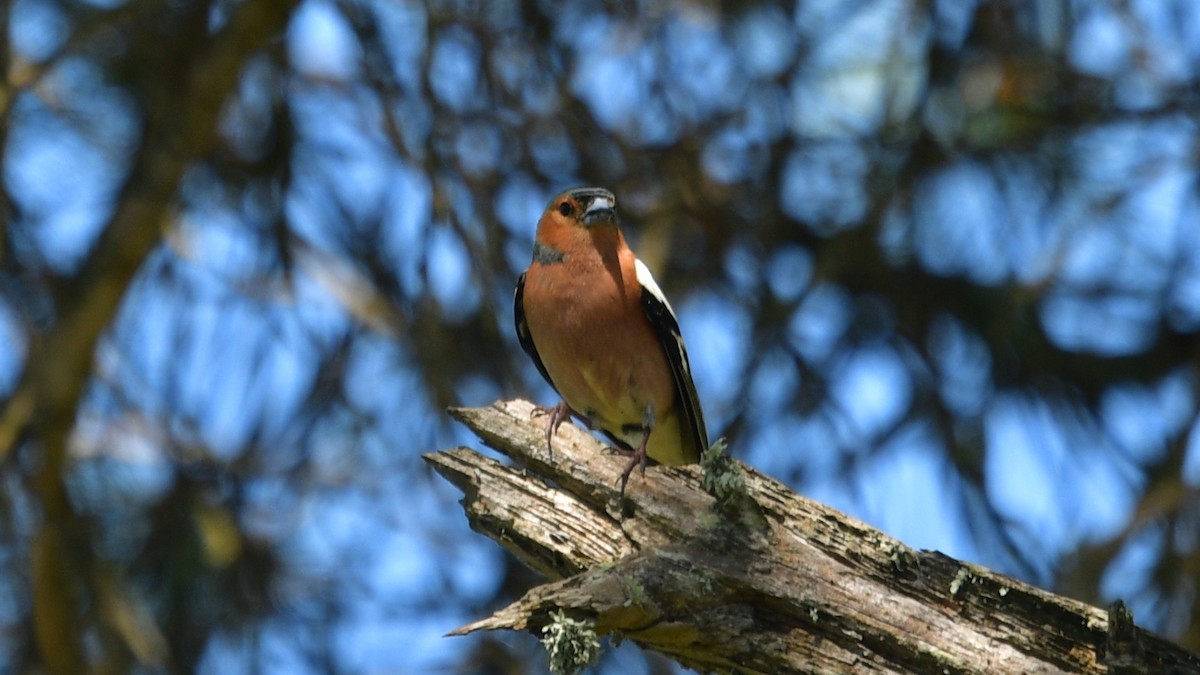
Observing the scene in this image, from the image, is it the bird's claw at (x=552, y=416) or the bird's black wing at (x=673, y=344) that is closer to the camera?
the bird's claw at (x=552, y=416)

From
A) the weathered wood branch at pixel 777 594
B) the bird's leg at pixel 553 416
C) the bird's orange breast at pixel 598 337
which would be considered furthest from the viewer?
the bird's orange breast at pixel 598 337

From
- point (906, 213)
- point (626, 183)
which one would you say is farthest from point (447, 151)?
point (906, 213)

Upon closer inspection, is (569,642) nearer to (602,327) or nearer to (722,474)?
(722,474)

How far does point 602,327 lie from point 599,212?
0.50 meters

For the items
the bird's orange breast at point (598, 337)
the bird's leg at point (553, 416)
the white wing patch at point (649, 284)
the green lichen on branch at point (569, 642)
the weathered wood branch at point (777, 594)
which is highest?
the white wing patch at point (649, 284)

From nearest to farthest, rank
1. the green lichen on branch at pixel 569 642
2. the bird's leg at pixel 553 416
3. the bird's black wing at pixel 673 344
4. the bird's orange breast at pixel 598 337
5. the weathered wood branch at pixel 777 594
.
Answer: the green lichen on branch at pixel 569 642
the weathered wood branch at pixel 777 594
the bird's leg at pixel 553 416
the bird's orange breast at pixel 598 337
the bird's black wing at pixel 673 344

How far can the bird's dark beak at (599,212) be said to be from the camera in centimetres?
546

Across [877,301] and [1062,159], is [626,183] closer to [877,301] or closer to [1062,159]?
[877,301]

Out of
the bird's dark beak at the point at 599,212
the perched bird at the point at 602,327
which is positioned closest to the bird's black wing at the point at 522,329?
the perched bird at the point at 602,327

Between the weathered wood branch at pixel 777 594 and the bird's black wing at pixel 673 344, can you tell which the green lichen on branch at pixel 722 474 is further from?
the bird's black wing at pixel 673 344

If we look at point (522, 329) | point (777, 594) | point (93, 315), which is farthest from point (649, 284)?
point (93, 315)

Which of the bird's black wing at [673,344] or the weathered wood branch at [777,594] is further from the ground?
the bird's black wing at [673,344]

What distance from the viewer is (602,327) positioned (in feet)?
17.3

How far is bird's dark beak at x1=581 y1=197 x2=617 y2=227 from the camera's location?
546cm
